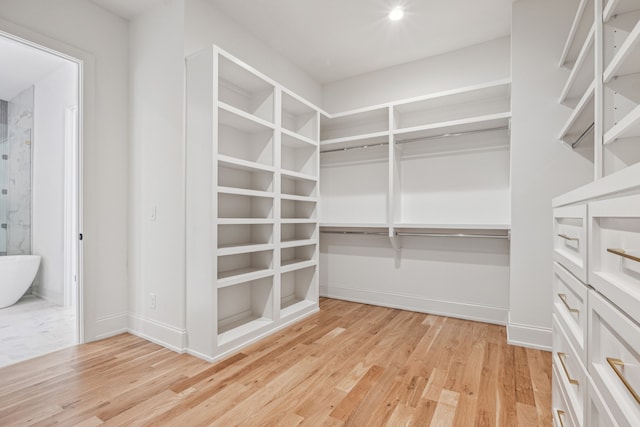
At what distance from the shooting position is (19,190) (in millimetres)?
3963

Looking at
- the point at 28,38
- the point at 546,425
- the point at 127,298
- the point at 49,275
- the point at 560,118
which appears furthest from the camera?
the point at 49,275

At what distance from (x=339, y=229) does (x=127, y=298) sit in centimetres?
232

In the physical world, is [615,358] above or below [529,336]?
above

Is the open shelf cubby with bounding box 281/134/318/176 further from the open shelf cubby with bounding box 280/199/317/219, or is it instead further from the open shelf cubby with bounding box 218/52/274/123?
the open shelf cubby with bounding box 218/52/274/123

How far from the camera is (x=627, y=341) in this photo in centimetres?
61

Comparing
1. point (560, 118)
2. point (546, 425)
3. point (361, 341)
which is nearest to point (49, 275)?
point (361, 341)

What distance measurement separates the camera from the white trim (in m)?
2.39

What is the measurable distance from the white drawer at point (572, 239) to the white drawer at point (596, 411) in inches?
11.5

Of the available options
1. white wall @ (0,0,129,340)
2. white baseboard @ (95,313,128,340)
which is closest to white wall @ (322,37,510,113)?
white wall @ (0,0,129,340)

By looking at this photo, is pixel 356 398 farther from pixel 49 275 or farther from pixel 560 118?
pixel 49 275

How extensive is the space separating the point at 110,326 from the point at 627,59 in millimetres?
3732

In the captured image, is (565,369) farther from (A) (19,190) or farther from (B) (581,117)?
(A) (19,190)

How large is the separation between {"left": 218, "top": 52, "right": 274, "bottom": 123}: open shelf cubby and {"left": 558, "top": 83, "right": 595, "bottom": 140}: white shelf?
2225mm

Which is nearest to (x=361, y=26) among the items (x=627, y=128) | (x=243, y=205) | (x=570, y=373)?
(x=243, y=205)
